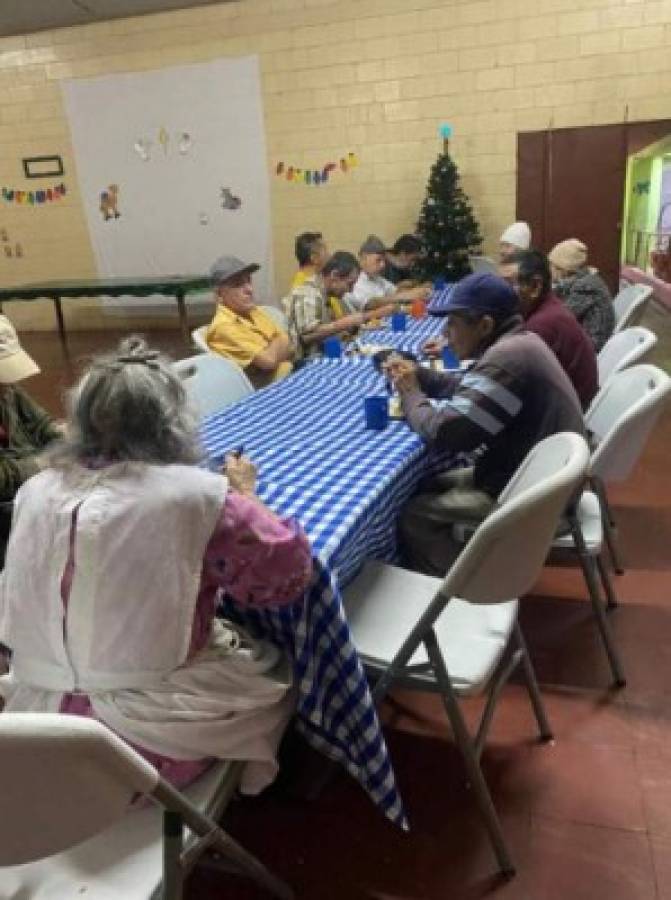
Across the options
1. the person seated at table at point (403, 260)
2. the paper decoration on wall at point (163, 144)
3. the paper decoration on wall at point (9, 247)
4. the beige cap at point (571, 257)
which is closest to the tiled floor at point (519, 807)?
the beige cap at point (571, 257)

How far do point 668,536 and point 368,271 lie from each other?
2.90 metres

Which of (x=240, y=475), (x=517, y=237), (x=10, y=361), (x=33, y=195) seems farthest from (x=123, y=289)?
(x=240, y=475)

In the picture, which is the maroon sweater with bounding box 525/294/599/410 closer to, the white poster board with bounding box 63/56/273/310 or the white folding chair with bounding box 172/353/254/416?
the white folding chair with bounding box 172/353/254/416

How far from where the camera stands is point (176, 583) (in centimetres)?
105

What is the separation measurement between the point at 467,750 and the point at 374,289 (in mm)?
3990

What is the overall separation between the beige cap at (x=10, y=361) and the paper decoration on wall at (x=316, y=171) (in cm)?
545

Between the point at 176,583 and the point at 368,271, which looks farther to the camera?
the point at 368,271

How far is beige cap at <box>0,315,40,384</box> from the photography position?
1975mm

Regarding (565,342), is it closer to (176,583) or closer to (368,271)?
(176,583)

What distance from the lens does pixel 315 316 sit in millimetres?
3791

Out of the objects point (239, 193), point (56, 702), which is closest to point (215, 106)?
point (239, 193)

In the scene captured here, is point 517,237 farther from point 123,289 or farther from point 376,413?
point 123,289

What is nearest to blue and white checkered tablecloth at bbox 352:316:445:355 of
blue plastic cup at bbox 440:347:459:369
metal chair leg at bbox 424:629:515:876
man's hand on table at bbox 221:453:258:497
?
blue plastic cup at bbox 440:347:459:369

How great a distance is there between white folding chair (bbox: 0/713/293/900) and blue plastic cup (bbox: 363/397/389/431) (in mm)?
1087
